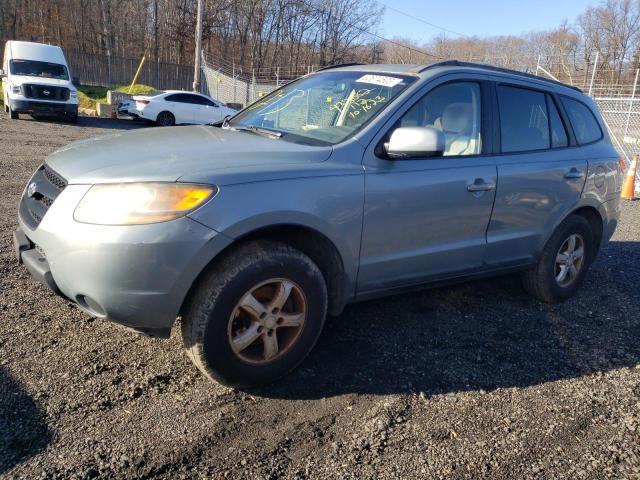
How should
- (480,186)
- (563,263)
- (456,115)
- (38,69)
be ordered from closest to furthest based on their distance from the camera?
(480,186), (456,115), (563,263), (38,69)

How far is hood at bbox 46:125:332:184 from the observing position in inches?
104

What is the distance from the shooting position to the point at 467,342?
3748 millimetres

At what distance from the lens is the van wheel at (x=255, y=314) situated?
2.68m

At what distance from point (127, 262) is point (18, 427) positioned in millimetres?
918

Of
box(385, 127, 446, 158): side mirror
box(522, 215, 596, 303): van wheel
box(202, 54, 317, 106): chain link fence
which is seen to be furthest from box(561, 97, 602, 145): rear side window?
box(202, 54, 317, 106): chain link fence

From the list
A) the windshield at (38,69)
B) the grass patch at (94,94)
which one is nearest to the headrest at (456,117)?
the windshield at (38,69)

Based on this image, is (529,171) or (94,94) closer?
(529,171)

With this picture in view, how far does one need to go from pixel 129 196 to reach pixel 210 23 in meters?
49.2

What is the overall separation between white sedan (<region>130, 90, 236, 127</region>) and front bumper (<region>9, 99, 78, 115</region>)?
256 cm

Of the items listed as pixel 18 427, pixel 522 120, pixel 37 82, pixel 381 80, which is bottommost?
pixel 18 427

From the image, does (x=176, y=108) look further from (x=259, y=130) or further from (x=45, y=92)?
(x=259, y=130)

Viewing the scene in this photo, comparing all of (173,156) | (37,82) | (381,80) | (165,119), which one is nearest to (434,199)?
(381,80)

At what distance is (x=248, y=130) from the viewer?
3717 mm

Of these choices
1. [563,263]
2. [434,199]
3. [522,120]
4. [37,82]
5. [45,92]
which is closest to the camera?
[434,199]
